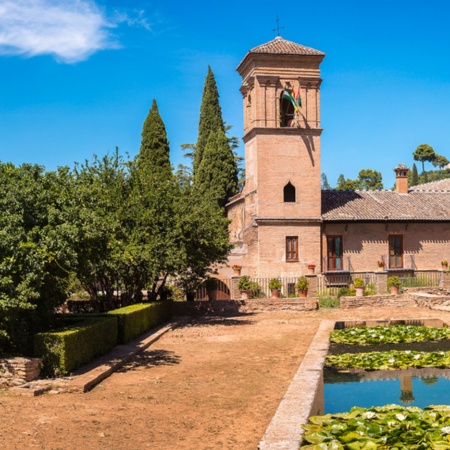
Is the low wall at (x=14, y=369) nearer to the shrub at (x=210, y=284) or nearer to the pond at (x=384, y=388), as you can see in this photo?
the pond at (x=384, y=388)

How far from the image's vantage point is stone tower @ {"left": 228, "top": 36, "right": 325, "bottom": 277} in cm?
3209

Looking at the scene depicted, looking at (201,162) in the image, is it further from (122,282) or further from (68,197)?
(68,197)

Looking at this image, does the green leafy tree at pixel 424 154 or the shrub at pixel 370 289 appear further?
the green leafy tree at pixel 424 154

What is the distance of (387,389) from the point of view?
11.3m

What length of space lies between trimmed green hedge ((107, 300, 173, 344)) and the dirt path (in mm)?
876

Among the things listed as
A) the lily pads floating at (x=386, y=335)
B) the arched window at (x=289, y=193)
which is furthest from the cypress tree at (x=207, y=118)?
the lily pads floating at (x=386, y=335)

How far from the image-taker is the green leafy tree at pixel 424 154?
363 ft

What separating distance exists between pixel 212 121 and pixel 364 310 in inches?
1035

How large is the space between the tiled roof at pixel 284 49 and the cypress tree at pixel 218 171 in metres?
12.7

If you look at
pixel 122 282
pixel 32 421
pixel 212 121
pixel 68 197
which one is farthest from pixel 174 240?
pixel 212 121

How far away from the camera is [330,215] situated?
33.3m

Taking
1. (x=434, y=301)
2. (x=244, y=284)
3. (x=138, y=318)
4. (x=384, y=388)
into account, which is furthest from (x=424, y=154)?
(x=384, y=388)

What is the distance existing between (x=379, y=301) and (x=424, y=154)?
89739 mm

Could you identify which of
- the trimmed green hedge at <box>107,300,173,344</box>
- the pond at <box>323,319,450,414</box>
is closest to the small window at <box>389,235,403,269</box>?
the trimmed green hedge at <box>107,300,173,344</box>
